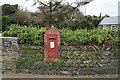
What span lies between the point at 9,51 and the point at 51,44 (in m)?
1.30

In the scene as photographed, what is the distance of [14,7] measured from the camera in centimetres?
2561

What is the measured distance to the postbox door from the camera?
477 cm

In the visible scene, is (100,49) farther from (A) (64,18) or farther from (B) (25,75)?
(A) (64,18)

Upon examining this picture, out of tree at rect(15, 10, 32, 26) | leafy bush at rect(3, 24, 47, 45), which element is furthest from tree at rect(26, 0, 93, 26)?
leafy bush at rect(3, 24, 47, 45)

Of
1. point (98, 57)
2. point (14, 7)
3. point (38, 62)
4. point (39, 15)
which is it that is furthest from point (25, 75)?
point (14, 7)

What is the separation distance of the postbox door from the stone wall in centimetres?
101

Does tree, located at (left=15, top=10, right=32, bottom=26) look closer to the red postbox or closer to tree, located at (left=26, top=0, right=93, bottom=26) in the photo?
tree, located at (left=26, top=0, right=93, bottom=26)

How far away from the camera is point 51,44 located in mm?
4773

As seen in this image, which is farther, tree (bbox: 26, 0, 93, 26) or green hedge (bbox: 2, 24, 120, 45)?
tree (bbox: 26, 0, 93, 26)

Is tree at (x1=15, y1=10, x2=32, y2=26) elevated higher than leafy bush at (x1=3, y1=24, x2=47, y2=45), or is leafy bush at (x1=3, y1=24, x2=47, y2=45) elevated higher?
tree at (x1=15, y1=10, x2=32, y2=26)

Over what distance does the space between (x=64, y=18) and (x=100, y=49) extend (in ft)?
44.0

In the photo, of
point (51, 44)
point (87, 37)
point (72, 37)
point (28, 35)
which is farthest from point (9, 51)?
point (87, 37)

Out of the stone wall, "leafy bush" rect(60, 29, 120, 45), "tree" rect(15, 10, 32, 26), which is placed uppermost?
"tree" rect(15, 10, 32, 26)

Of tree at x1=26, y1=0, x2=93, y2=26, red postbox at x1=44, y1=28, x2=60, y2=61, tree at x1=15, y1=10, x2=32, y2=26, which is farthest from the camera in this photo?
tree at x1=15, y1=10, x2=32, y2=26
